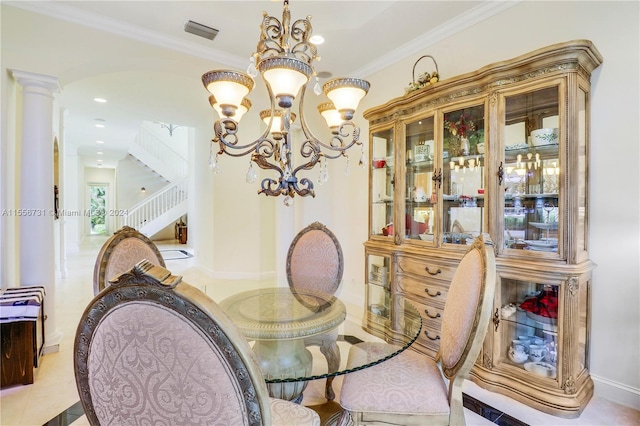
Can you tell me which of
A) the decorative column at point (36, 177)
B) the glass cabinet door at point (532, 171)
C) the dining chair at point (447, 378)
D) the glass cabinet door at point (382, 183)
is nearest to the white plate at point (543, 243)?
the glass cabinet door at point (532, 171)

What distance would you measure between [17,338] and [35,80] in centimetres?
191

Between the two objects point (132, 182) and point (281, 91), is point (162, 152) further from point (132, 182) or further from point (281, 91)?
point (281, 91)

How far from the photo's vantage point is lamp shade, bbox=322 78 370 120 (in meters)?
1.91

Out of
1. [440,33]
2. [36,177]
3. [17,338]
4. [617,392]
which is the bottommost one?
[617,392]

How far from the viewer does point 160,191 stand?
9898 mm

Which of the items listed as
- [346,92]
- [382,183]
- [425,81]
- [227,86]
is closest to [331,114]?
[346,92]

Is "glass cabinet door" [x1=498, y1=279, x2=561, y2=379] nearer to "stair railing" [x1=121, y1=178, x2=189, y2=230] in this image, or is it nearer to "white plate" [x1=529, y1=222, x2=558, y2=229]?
"white plate" [x1=529, y1=222, x2=558, y2=229]

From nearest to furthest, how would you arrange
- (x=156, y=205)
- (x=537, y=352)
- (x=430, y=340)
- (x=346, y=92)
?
(x=346, y=92) → (x=537, y=352) → (x=430, y=340) → (x=156, y=205)

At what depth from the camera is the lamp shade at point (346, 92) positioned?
191 cm

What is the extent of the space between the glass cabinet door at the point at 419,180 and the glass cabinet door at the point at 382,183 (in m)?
0.18

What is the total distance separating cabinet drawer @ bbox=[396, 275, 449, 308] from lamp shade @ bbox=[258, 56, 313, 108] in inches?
66.8

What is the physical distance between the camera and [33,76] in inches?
98.3

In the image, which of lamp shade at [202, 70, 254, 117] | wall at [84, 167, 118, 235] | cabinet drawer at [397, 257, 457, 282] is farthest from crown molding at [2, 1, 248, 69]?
wall at [84, 167, 118, 235]

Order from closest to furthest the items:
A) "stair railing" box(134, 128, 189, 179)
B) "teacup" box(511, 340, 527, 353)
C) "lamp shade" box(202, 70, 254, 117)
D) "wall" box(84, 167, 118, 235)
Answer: "lamp shade" box(202, 70, 254, 117) < "teacup" box(511, 340, 527, 353) < "stair railing" box(134, 128, 189, 179) < "wall" box(84, 167, 118, 235)
